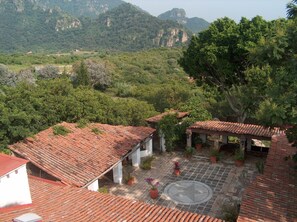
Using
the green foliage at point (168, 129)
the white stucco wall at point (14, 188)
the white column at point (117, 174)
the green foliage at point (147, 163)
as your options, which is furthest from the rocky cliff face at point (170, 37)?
the white stucco wall at point (14, 188)

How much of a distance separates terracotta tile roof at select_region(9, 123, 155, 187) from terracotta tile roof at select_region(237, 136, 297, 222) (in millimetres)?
6872

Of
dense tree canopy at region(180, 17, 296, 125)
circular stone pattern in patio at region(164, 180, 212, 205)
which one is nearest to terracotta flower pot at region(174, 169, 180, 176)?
circular stone pattern in patio at region(164, 180, 212, 205)

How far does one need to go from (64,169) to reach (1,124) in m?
6.77

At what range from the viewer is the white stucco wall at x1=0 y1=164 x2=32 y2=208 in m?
10.2

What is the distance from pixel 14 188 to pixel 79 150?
6120 millimetres

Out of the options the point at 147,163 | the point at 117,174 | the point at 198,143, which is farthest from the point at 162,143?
the point at 117,174

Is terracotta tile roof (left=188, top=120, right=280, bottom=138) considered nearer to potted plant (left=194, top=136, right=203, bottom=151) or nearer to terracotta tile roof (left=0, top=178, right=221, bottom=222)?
potted plant (left=194, top=136, right=203, bottom=151)

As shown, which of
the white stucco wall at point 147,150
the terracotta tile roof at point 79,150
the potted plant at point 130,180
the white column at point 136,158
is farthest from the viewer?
the white stucco wall at point 147,150

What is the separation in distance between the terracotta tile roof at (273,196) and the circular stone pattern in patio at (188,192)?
367cm

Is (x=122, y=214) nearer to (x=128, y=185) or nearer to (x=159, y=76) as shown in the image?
(x=128, y=185)

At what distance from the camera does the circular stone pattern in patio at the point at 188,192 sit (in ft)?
50.4

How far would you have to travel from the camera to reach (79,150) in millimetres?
16516

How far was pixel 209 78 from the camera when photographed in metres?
23.8

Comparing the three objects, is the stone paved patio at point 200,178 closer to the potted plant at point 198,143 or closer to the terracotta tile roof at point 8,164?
the potted plant at point 198,143
